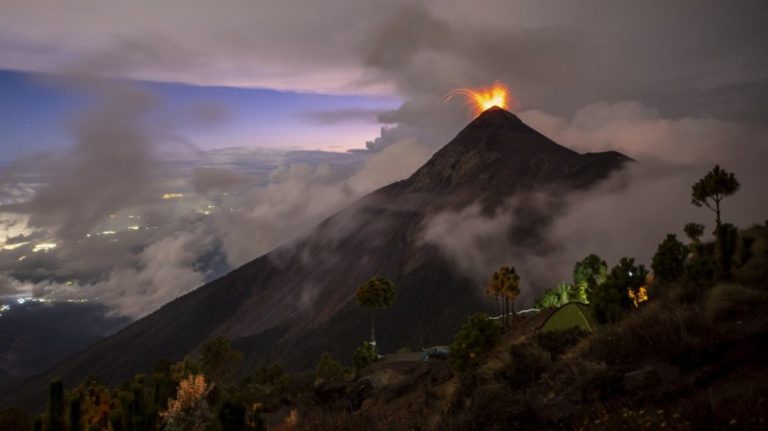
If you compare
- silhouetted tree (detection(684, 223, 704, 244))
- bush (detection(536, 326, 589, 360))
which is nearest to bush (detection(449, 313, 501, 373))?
bush (detection(536, 326, 589, 360))

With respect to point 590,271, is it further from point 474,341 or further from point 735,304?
point 735,304

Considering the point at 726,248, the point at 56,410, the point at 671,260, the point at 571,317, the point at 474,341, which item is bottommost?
the point at 474,341

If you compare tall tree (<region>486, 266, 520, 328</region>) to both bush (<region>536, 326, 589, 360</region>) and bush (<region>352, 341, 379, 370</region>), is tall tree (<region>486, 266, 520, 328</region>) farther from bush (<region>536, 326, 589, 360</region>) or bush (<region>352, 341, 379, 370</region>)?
bush (<region>536, 326, 589, 360</region>)

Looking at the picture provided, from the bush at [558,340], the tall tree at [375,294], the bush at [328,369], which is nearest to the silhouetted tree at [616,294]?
the bush at [558,340]

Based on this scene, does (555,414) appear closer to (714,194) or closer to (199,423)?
(199,423)

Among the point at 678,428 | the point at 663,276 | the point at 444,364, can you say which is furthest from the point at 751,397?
the point at 444,364

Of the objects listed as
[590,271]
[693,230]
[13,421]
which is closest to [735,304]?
[693,230]

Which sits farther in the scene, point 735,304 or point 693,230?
point 693,230
